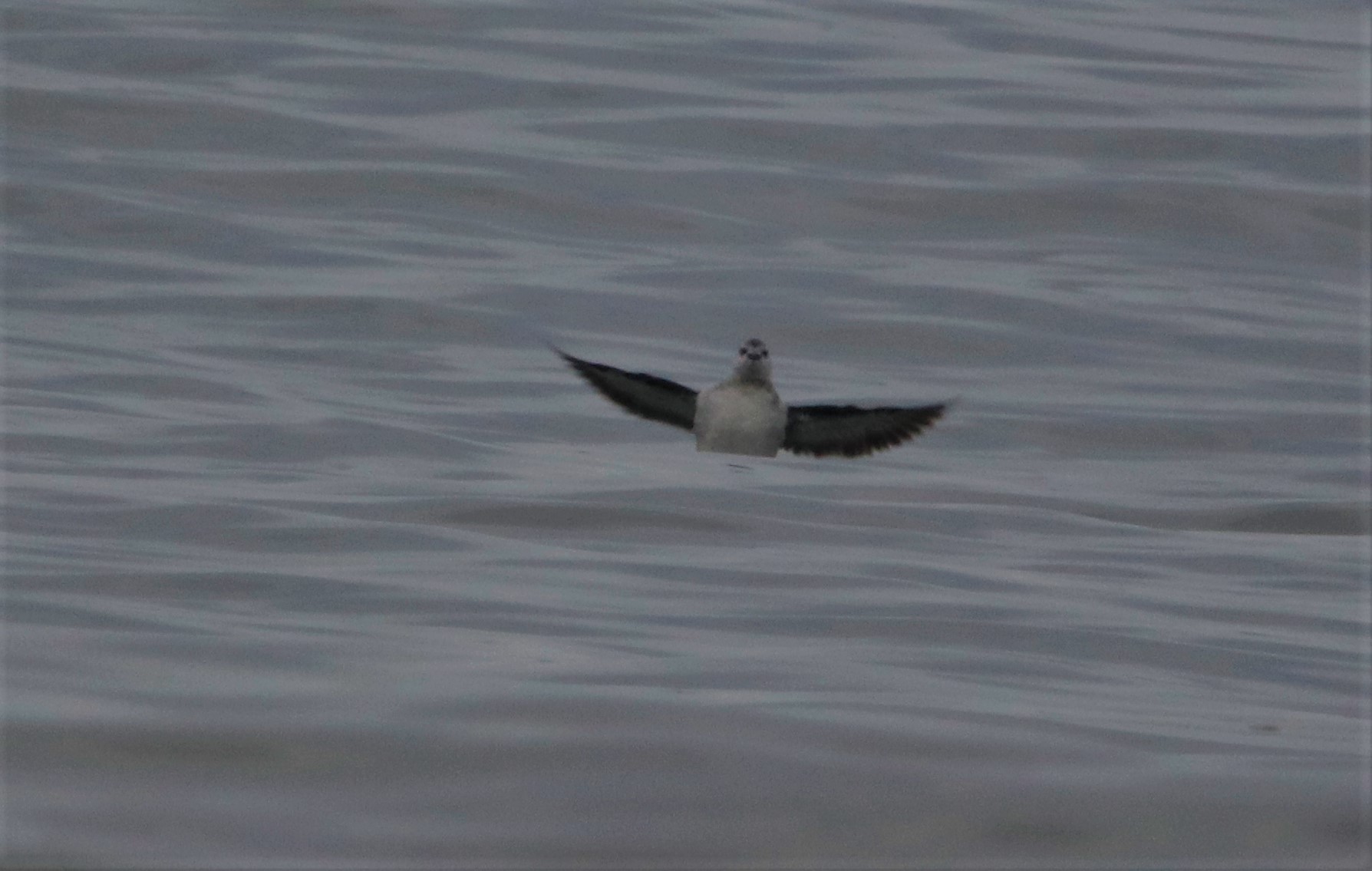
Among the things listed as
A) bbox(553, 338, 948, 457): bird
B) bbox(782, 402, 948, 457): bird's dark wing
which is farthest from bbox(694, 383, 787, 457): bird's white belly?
bbox(782, 402, 948, 457): bird's dark wing

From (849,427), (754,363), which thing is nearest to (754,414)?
(754,363)

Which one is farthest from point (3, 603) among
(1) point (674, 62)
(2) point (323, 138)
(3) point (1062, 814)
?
(1) point (674, 62)

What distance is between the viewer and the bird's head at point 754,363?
14398 millimetres

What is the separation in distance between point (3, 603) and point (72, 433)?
5545 millimetres

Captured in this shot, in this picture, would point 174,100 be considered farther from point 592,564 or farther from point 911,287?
point 592,564

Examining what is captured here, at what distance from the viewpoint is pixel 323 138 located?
92.9 feet

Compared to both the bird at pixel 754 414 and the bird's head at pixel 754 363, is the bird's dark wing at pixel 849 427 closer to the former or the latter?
the bird at pixel 754 414

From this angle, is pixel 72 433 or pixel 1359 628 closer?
pixel 1359 628

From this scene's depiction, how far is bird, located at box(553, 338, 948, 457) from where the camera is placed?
14492mm

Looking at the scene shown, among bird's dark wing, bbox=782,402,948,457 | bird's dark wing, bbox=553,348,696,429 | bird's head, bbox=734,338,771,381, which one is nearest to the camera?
bird's head, bbox=734,338,771,381

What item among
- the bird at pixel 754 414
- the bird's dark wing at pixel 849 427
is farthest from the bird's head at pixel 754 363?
the bird's dark wing at pixel 849 427

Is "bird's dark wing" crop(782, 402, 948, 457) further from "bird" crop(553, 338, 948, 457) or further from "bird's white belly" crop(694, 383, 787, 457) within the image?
"bird's white belly" crop(694, 383, 787, 457)

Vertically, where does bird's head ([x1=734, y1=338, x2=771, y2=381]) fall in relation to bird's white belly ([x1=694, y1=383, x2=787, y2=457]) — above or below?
above

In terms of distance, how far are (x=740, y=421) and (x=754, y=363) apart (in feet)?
1.03
